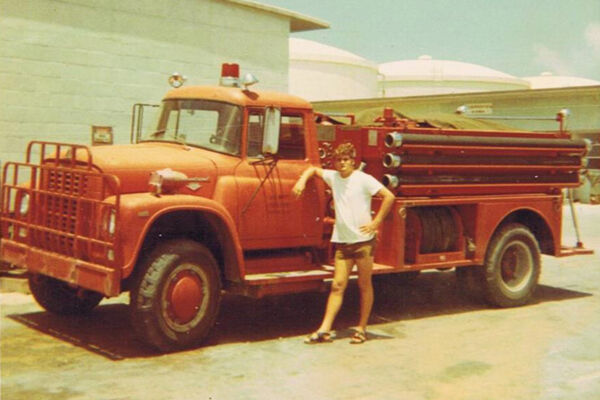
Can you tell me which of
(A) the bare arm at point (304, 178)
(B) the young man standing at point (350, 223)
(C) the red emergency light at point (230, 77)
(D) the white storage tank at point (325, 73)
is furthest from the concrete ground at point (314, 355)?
(D) the white storage tank at point (325, 73)

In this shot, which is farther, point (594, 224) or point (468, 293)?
point (594, 224)

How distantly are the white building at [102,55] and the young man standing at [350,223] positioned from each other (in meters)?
7.52

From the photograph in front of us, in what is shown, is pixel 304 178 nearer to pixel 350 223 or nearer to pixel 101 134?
pixel 350 223

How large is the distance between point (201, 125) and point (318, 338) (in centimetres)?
245

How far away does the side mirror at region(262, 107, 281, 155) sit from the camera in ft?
26.0

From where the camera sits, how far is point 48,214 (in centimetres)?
770

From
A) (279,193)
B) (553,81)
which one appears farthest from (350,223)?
(553,81)

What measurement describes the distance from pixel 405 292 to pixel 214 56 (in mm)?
8133

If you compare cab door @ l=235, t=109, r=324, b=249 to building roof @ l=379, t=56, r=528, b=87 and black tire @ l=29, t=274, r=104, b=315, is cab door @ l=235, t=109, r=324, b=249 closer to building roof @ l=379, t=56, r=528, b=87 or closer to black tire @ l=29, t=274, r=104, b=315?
black tire @ l=29, t=274, r=104, b=315

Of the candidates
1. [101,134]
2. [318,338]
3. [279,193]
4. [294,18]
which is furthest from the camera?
[294,18]

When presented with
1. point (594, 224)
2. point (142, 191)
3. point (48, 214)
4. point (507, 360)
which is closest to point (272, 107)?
point (142, 191)

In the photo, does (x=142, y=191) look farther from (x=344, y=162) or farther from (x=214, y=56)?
(x=214, y=56)

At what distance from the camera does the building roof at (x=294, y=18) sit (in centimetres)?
1783

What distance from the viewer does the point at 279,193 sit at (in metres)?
8.20
